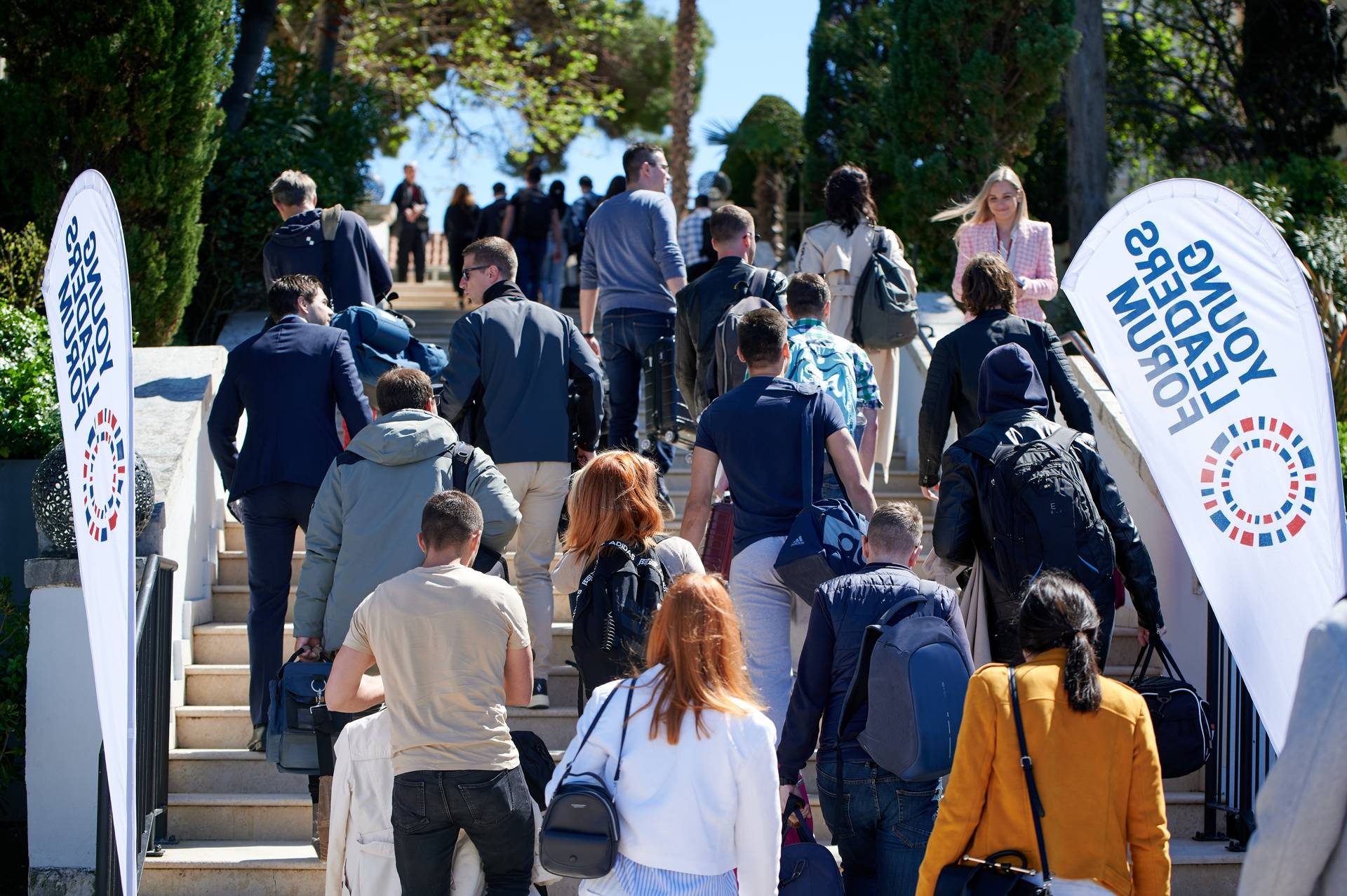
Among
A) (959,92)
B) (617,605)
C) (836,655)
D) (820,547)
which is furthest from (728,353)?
(959,92)

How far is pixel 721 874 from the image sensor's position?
3.71 m

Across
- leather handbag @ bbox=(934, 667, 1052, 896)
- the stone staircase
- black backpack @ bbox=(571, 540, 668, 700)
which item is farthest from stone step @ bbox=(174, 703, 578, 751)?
leather handbag @ bbox=(934, 667, 1052, 896)

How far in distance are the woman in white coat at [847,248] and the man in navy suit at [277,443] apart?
272cm

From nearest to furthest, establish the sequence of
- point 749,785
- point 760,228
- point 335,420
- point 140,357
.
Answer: point 749,785
point 335,420
point 140,357
point 760,228

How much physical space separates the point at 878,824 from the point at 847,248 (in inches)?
163

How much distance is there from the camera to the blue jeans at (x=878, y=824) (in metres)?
4.43

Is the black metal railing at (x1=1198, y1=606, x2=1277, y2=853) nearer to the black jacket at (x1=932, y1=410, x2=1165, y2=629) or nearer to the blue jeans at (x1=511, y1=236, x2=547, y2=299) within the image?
the black jacket at (x1=932, y1=410, x2=1165, y2=629)

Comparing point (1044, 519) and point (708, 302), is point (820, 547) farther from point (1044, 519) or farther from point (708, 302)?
point (708, 302)

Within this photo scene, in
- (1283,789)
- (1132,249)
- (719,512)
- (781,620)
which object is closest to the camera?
(1283,789)

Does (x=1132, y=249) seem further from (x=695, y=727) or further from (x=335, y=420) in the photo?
(x=335, y=420)

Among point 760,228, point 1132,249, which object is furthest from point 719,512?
point 760,228

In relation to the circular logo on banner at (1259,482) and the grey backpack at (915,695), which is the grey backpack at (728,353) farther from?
the circular logo on banner at (1259,482)

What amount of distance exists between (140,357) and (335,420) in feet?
8.31

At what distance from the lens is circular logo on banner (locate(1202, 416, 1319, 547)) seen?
13.2 feet
